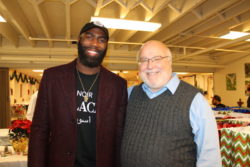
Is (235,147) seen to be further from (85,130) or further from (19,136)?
(19,136)

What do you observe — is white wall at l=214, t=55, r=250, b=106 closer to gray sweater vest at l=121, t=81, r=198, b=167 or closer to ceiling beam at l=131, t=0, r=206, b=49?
ceiling beam at l=131, t=0, r=206, b=49

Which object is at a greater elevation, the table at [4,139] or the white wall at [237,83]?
the white wall at [237,83]

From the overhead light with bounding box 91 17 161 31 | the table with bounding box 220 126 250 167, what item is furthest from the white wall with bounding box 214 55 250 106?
the table with bounding box 220 126 250 167

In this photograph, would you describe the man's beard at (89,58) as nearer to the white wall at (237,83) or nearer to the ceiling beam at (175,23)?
the ceiling beam at (175,23)

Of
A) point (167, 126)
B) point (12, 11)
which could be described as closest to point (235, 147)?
point (167, 126)

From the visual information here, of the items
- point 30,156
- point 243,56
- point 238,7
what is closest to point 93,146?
point 30,156

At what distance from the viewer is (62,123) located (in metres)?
1.42

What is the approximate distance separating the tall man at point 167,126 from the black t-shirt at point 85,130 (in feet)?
0.77

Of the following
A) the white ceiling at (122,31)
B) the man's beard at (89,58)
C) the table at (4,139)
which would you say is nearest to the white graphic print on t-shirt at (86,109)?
the man's beard at (89,58)

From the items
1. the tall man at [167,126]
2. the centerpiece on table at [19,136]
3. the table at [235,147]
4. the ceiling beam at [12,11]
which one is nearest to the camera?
the tall man at [167,126]

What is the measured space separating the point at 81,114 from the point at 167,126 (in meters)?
0.58

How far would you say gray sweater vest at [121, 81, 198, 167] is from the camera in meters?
1.36

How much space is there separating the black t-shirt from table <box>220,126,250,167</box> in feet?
4.82

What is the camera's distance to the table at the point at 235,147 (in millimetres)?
2064
